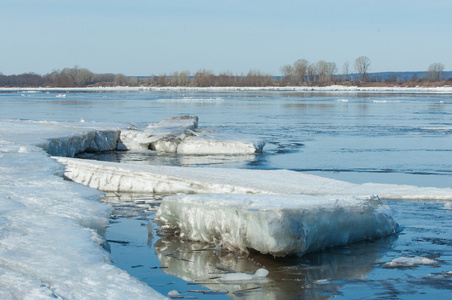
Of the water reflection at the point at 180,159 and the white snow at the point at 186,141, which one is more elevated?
the white snow at the point at 186,141

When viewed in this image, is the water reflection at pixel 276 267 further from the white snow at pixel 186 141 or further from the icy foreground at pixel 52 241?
the white snow at pixel 186 141

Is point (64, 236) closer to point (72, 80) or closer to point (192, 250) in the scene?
point (192, 250)

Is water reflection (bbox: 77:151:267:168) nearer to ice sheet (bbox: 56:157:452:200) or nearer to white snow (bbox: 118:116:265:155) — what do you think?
white snow (bbox: 118:116:265:155)

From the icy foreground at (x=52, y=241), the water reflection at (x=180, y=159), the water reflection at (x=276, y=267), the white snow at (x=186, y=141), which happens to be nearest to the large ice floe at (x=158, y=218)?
the icy foreground at (x=52, y=241)

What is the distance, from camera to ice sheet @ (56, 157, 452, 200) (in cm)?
737

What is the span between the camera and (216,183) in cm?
746

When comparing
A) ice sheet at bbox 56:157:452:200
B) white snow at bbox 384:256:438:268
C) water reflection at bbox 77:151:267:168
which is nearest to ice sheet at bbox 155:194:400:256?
white snow at bbox 384:256:438:268

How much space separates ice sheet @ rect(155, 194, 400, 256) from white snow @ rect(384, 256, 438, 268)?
68 cm

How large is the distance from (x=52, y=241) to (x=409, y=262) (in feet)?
10.3

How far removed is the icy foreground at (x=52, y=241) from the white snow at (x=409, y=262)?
2.25 m

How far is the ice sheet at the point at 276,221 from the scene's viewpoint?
4941 millimetres

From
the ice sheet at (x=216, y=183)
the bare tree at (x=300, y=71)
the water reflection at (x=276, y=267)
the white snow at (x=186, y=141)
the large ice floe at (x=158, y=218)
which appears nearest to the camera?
the large ice floe at (x=158, y=218)

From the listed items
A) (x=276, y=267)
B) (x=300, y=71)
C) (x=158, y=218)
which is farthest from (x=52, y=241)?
(x=300, y=71)

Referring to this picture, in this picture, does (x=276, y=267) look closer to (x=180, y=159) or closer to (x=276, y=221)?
(x=276, y=221)
